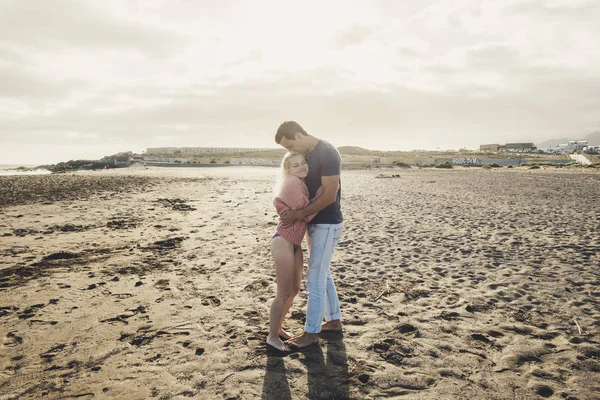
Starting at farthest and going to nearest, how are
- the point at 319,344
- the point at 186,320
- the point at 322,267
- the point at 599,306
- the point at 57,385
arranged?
1. the point at 599,306
2. the point at 186,320
3. the point at 319,344
4. the point at 322,267
5. the point at 57,385

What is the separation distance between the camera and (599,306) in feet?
18.9

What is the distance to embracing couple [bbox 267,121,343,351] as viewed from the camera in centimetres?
408

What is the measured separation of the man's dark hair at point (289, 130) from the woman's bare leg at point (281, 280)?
122 cm

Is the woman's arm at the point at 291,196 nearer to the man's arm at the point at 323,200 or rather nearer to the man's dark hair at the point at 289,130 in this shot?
the man's arm at the point at 323,200

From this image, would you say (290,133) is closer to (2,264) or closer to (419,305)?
(419,305)

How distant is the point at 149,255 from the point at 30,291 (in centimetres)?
278

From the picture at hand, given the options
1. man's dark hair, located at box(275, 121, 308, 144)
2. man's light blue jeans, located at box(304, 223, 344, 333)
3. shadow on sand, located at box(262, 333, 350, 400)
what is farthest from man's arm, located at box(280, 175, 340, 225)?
shadow on sand, located at box(262, 333, 350, 400)

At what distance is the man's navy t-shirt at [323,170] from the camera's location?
405 cm

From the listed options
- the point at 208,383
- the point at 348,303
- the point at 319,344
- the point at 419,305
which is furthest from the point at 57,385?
the point at 419,305

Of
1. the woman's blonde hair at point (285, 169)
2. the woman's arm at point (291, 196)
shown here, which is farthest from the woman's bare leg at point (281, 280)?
the woman's blonde hair at point (285, 169)

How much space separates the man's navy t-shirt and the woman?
88mm

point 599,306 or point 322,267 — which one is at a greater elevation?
point 322,267

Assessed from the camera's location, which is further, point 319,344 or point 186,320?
point 186,320

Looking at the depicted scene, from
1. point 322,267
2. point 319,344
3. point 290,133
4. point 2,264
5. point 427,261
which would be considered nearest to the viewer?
point 290,133
